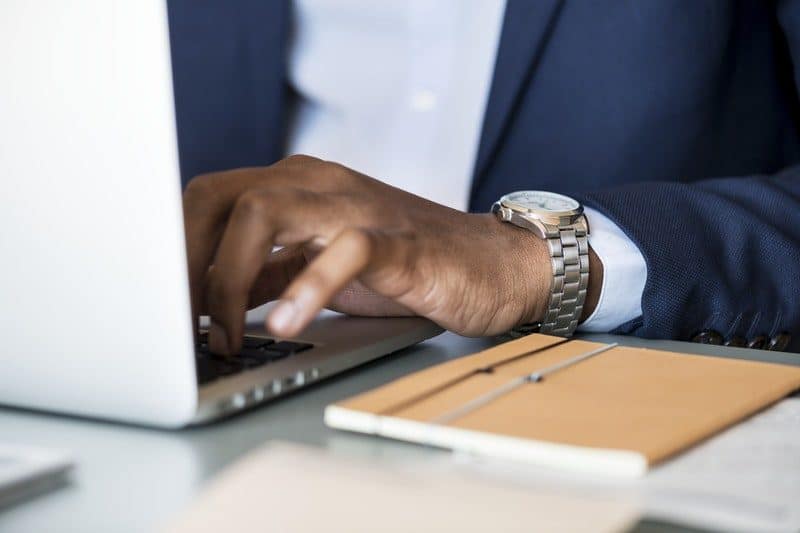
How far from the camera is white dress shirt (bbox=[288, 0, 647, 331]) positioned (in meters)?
1.44

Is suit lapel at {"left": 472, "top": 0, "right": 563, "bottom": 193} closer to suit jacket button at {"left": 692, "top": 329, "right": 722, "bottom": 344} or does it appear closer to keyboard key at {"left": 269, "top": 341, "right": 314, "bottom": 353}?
suit jacket button at {"left": 692, "top": 329, "right": 722, "bottom": 344}

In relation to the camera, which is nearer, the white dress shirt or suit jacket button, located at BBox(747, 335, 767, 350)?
suit jacket button, located at BBox(747, 335, 767, 350)

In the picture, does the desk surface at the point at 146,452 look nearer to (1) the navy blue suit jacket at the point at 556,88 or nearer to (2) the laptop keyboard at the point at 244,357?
(2) the laptop keyboard at the point at 244,357

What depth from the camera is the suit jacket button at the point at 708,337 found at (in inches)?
33.5

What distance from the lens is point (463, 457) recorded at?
0.46 metres

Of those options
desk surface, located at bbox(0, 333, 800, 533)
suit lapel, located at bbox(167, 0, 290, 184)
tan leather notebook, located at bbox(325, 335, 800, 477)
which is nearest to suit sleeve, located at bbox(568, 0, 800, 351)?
tan leather notebook, located at bbox(325, 335, 800, 477)

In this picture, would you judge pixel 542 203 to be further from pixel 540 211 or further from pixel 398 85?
pixel 398 85

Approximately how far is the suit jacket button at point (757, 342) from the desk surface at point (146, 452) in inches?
16.1

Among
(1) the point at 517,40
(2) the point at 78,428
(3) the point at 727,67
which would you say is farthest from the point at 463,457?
(3) the point at 727,67

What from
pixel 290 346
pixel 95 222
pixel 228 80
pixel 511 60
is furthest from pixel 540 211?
pixel 228 80

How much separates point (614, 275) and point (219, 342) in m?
0.38

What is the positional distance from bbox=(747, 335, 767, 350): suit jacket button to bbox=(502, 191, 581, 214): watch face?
199 mm

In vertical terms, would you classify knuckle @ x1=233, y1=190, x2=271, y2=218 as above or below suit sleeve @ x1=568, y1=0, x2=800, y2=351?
above

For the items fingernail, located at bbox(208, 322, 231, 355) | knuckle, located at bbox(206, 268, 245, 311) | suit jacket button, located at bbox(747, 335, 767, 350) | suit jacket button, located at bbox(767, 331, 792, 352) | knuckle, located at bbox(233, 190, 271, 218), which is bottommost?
suit jacket button, located at bbox(767, 331, 792, 352)
